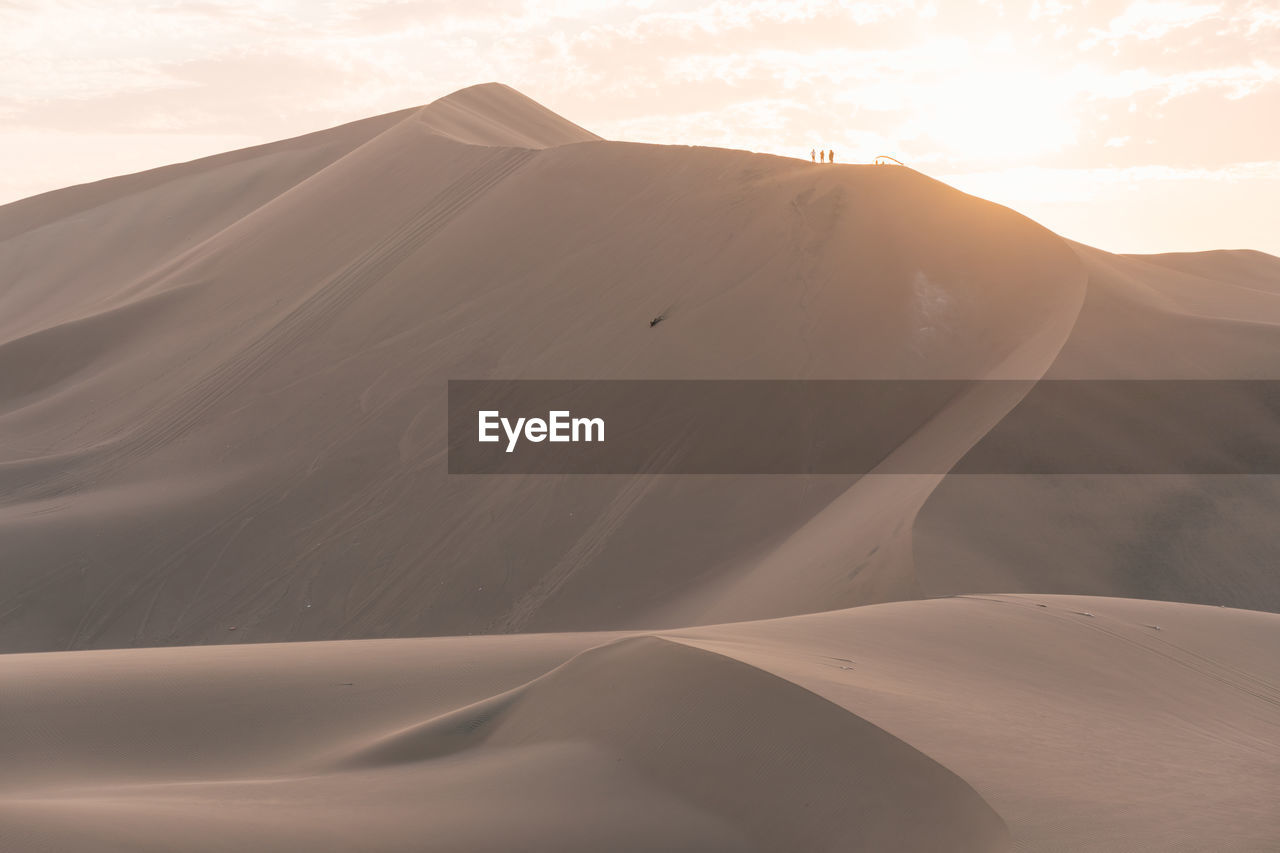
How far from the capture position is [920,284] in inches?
635

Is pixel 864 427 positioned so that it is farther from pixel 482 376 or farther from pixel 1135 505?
pixel 482 376

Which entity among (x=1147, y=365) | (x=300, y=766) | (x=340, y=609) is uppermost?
(x=1147, y=365)

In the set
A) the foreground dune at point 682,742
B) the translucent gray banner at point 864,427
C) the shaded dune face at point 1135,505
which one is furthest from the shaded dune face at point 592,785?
the translucent gray banner at point 864,427

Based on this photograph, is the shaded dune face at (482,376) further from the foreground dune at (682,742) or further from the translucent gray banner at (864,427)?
the foreground dune at (682,742)

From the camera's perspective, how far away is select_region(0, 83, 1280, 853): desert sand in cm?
552

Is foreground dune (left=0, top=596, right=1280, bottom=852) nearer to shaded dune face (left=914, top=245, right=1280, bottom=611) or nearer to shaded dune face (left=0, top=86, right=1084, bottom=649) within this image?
shaded dune face (left=914, top=245, right=1280, bottom=611)

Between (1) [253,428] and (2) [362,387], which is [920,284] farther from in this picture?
(1) [253,428]

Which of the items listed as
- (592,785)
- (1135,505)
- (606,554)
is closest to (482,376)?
(606,554)

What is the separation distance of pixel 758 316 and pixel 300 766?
35.0 feet

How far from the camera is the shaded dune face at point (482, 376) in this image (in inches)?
535

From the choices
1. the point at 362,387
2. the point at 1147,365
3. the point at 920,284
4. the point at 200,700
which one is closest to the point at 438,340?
the point at 362,387

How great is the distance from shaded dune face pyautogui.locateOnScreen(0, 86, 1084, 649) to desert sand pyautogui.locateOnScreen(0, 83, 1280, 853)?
57mm

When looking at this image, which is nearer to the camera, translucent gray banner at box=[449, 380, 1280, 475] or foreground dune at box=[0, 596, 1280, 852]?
foreground dune at box=[0, 596, 1280, 852]

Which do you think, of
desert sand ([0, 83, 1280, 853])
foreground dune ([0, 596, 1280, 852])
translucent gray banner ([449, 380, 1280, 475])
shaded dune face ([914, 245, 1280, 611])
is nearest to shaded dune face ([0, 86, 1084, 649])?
desert sand ([0, 83, 1280, 853])
